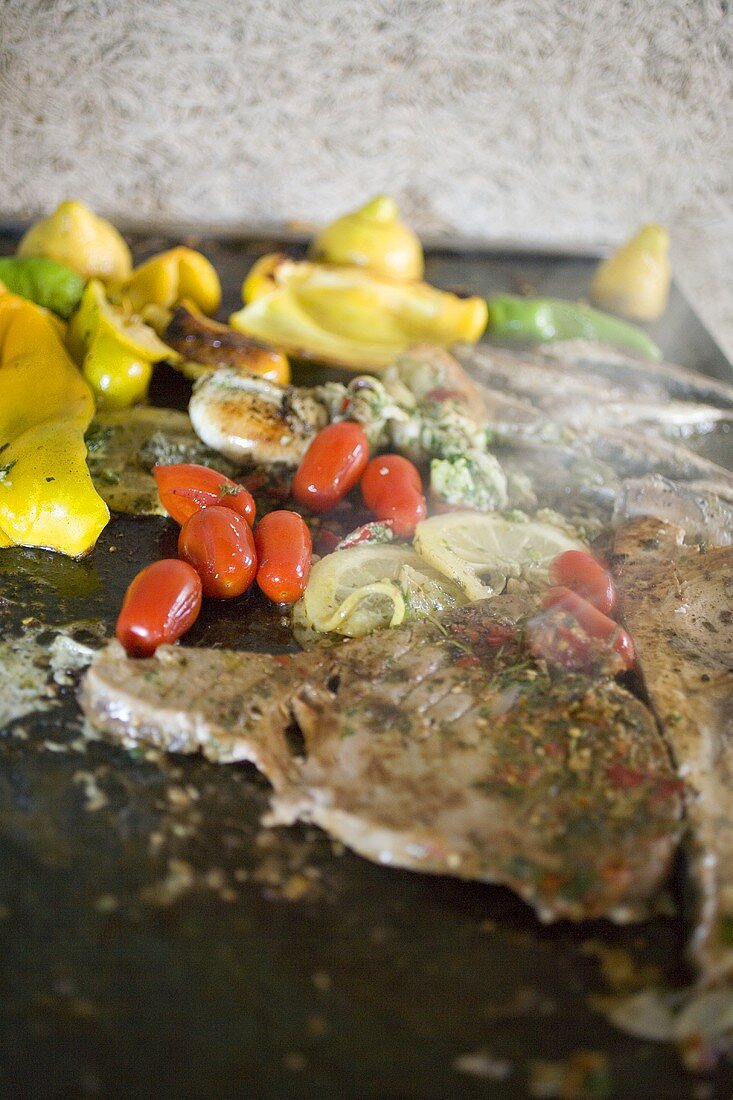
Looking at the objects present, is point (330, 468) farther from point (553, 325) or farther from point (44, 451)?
point (553, 325)

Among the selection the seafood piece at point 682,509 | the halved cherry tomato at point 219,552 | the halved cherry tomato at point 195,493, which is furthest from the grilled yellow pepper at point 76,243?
the seafood piece at point 682,509

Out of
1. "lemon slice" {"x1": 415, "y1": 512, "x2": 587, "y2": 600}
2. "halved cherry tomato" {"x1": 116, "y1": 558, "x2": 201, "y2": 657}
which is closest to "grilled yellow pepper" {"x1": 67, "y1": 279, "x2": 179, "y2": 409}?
"halved cherry tomato" {"x1": 116, "y1": 558, "x2": 201, "y2": 657}

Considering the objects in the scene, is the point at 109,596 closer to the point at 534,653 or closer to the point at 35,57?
the point at 534,653

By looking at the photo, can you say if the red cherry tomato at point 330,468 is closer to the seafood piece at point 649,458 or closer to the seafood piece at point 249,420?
the seafood piece at point 249,420

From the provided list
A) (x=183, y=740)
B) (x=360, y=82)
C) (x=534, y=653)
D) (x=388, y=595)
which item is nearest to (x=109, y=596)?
(x=183, y=740)

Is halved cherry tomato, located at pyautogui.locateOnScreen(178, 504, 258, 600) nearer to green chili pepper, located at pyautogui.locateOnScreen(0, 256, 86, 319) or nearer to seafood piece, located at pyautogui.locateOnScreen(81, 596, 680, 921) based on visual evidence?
seafood piece, located at pyautogui.locateOnScreen(81, 596, 680, 921)

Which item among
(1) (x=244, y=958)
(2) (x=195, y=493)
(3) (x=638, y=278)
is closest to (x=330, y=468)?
(2) (x=195, y=493)
